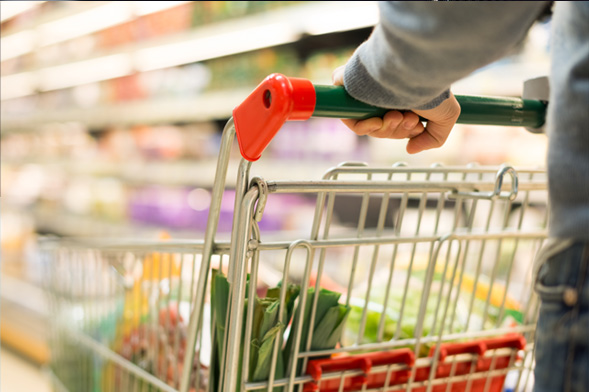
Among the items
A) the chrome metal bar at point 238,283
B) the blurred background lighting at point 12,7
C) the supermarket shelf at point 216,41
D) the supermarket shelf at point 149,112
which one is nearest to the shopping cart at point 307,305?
the chrome metal bar at point 238,283

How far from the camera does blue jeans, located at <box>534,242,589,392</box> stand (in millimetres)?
466

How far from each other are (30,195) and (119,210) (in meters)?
1.35

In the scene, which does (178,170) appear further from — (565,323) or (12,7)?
(565,323)

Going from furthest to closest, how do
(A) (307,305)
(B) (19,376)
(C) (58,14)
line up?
(C) (58,14) < (B) (19,376) < (A) (307,305)

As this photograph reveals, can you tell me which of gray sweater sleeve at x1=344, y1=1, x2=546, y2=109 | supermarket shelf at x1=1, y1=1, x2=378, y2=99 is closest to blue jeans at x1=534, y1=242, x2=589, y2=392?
gray sweater sleeve at x1=344, y1=1, x2=546, y2=109

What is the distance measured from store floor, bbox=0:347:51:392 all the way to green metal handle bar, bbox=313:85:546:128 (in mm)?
2409

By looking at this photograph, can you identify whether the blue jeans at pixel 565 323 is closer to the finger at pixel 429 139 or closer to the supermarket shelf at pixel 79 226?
the finger at pixel 429 139

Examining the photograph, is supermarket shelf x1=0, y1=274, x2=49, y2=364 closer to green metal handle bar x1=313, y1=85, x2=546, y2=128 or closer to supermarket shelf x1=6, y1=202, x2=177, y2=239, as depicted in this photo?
supermarket shelf x1=6, y1=202, x2=177, y2=239

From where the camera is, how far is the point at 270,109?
0.62 m

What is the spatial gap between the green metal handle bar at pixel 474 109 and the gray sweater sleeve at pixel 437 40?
2.6 inches

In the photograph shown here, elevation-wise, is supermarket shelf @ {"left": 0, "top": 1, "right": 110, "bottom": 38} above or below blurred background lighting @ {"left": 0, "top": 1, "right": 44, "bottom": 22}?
below

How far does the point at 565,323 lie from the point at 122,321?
3.39ft

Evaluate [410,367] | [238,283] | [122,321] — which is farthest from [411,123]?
[122,321]

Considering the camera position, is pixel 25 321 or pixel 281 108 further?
pixel 25 321
